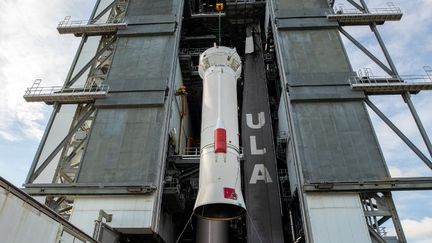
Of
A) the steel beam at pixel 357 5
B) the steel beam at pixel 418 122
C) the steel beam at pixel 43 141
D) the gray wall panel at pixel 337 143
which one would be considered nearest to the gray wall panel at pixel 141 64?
the steel beam at pixel 43 141

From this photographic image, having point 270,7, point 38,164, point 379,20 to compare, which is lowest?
point 38,164

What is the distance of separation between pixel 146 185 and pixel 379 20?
23575mm

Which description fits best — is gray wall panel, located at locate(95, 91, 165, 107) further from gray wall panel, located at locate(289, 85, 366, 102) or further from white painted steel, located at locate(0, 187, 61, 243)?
white painted steel, located at locate(0, 187, 61, 243)

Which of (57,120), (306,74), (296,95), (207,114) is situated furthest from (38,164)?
(306,74)

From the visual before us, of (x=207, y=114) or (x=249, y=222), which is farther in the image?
(x=249, y=222)

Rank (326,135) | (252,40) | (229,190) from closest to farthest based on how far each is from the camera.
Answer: (229,190)
(326,135)
(252,40)

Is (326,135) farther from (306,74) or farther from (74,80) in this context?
(74,80)

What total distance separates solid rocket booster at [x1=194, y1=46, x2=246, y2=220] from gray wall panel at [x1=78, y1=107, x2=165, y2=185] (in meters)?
5.05

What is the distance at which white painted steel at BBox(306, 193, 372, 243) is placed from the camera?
17.8 metres

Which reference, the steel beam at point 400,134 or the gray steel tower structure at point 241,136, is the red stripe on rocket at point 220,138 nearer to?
the gray steel tower structure at point 241,136

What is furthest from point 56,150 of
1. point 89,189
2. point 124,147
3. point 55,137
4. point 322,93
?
point 322,93

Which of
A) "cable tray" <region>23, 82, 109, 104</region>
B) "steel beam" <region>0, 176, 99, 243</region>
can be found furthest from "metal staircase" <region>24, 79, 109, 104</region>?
"steel beam" <region>0, 176, 99, 243</region>

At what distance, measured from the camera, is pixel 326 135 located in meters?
21.7

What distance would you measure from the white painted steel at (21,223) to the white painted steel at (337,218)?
534 inches
